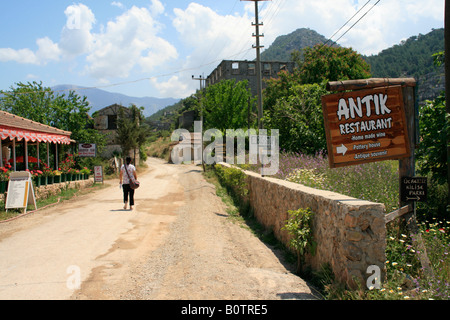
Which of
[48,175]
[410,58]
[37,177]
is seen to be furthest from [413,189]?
[410,58]

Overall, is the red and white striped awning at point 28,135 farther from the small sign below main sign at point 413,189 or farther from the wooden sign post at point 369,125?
the small sign below main sign at point 413,189

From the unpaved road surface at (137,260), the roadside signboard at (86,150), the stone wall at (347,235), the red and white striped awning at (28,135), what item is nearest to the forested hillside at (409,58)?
the roadside signboard at (86,150)

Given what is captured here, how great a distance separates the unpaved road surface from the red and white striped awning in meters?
3.77

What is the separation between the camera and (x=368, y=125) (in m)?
5.69

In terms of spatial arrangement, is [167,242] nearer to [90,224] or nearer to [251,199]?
[90,224]

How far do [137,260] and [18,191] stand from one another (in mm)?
7290

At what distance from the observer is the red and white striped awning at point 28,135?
13.0 metres

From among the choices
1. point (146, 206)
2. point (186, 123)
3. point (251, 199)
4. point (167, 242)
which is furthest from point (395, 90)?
point (186, 123)

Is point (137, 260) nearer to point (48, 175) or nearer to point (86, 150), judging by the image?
point (48, 175)

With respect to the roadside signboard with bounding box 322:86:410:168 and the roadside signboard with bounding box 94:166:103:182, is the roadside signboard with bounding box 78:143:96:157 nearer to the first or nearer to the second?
the roadside signboard with bounding box 94:166:103:182

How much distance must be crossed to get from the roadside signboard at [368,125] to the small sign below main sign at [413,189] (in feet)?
1.44

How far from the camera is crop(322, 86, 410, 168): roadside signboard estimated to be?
5.69 meters
